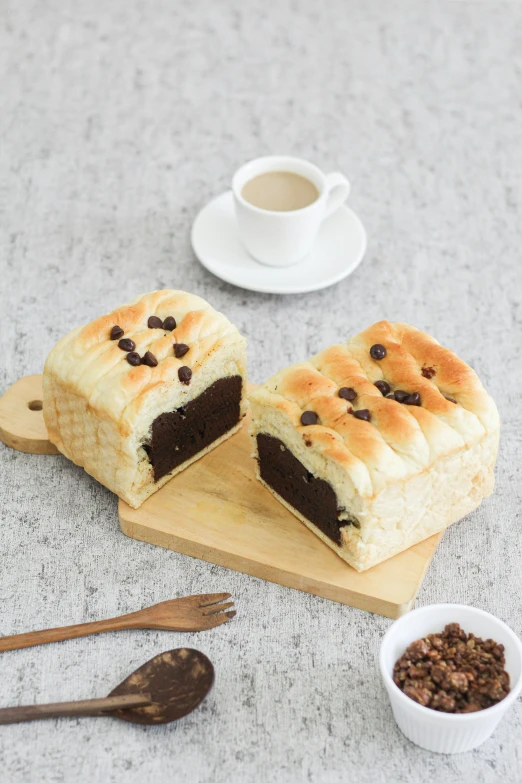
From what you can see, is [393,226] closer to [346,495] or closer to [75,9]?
[346,495]

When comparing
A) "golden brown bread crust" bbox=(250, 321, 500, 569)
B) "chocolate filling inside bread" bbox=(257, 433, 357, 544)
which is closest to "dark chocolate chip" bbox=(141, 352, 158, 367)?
"golden brown bread crust" bbox=(250, 321, 500, 569)

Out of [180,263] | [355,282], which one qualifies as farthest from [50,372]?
[355,282]

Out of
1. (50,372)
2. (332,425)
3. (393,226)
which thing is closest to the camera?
(332,425)

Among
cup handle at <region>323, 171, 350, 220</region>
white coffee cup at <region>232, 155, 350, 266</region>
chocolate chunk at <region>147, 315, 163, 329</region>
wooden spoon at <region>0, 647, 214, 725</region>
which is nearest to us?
wooden spoon at <region>0, 647, 214, 725</region>

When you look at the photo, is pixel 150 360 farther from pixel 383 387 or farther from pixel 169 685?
pixel 169 685

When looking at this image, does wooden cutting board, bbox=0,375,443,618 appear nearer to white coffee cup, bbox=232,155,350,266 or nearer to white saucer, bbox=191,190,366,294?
white saucer, bbox=191,190,366,294

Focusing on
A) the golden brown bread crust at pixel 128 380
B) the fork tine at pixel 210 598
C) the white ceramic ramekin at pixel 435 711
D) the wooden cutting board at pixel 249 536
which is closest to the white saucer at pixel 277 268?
the golden brown bread crust at pixel 128 380
